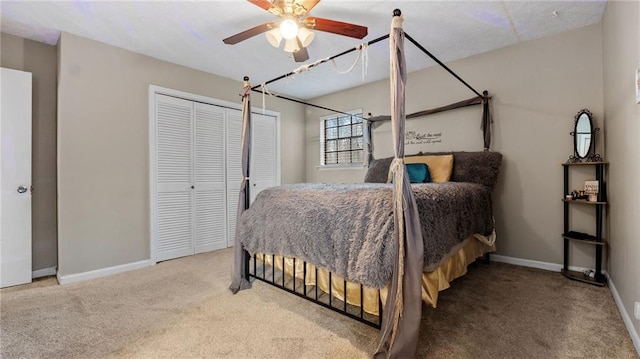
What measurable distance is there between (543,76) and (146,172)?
460 cm

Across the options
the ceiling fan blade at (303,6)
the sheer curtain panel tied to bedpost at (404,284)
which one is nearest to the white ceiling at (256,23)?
the ceiling fan blade at (303,6)

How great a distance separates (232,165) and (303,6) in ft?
8.96

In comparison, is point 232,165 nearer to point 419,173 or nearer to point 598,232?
point 419,173

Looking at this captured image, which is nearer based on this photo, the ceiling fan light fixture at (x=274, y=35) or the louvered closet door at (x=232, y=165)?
the ceiling fan light fixture at (x=274, y=35)

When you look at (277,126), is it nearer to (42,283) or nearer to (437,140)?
(437,140)

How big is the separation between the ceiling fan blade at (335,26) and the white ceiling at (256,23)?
0.41 m

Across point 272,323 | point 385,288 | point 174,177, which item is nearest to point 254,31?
point 385,288

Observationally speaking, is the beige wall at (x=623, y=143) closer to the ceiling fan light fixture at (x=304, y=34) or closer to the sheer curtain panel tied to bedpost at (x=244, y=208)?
the ceiling fan light fixture at (x=304, y=34)

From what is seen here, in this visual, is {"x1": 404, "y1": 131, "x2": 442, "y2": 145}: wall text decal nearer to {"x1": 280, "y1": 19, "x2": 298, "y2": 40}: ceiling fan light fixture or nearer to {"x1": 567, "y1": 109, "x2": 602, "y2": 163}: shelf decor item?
{"x1": 567, "y1": 109, "x2": 602, "y2": 163}: shelf decor item

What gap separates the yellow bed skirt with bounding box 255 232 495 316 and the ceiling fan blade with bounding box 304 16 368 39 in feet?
5.67

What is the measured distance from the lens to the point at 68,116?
2723mm

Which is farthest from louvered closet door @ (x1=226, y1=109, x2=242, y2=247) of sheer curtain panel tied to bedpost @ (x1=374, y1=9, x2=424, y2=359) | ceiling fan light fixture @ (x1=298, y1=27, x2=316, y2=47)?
sheer curtain panel tied to bedpost @ (x1=374, y1=9, x2=424, y2=359)

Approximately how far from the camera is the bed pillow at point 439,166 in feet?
10.1

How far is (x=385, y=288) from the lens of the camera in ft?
4.97
